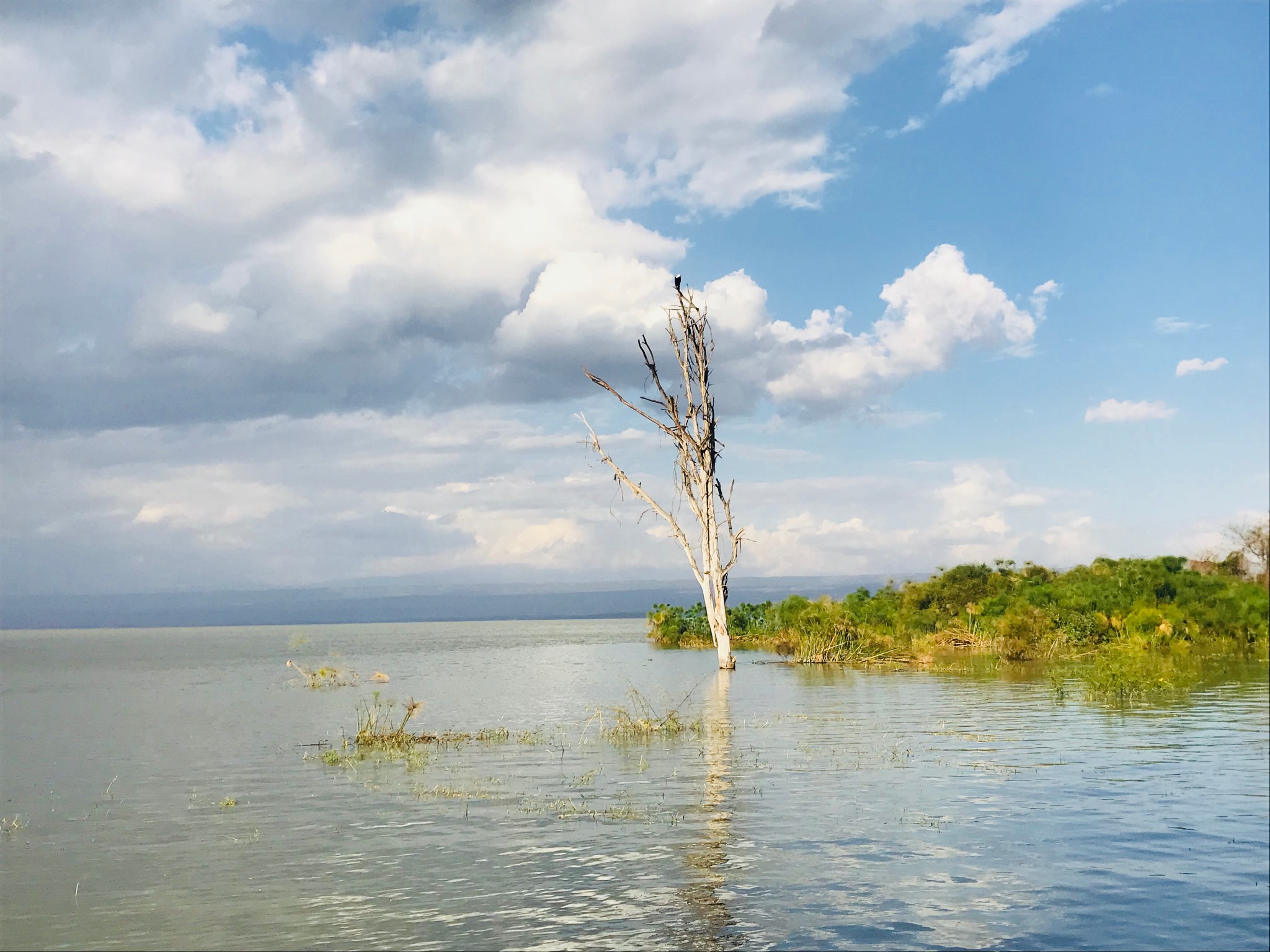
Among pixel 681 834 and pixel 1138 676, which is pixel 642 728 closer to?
pixel 681 834

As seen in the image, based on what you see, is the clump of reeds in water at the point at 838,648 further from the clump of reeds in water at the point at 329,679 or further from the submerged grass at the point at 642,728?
the submerged grass at the point at 642,728

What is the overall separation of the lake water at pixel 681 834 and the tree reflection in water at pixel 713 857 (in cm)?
6

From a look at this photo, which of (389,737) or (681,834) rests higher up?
(389,737)

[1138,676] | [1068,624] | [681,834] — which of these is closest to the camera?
[681,834]

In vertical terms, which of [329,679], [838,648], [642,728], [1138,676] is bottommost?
[329,679]

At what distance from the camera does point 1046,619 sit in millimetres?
47125

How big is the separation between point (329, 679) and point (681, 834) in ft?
120

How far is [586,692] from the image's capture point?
39.1 metres

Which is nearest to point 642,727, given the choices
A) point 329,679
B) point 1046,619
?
point 329,679

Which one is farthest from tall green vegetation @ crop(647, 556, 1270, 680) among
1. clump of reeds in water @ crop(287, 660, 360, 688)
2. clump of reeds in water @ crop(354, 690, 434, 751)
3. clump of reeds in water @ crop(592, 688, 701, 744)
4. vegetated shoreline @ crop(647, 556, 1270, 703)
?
clump of reeds in water @ crop(287, 660, 360, 688)

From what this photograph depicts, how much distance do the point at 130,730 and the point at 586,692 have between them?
15.6 meters

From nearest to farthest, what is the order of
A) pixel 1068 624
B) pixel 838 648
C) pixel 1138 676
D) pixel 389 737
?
pixel 389 737, pixel 1138 676, pixel 1068 624, pixel 838 648

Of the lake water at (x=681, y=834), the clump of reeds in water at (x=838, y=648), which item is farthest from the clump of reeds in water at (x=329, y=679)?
the clump of reeds in water at (x=838, y=648)

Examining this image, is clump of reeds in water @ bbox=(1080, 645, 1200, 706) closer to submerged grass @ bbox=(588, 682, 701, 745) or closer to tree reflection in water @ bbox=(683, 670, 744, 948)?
submerged grass @ bbox=(588, 682, 701, 745)
